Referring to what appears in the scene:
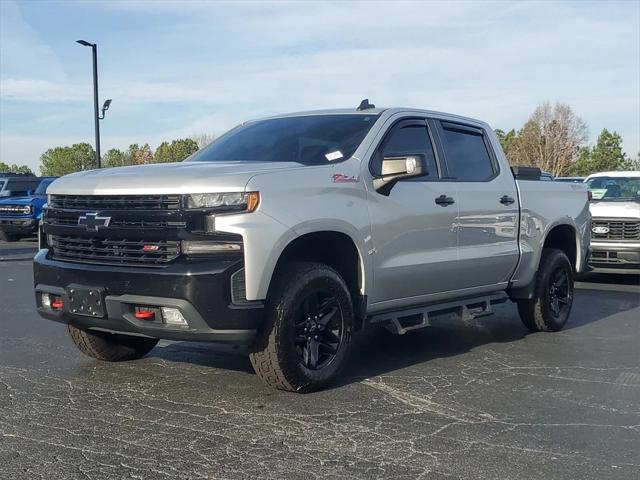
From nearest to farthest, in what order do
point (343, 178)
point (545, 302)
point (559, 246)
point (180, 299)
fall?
1. point (180, 299)
2. point (343, 178)
3. point (545, 302)
4. point (559, 246)

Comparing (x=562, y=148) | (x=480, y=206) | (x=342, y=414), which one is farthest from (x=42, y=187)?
(x=562, y=148)

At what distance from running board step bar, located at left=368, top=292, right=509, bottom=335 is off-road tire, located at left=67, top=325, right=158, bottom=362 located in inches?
70.6

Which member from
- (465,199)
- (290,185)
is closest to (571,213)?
(465,199)

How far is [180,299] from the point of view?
15.4 ft

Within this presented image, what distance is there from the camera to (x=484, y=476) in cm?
380

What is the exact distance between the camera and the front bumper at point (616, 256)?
11.8 metres

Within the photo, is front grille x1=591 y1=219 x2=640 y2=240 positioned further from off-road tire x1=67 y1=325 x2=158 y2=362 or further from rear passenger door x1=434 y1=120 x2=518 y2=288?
off-road tire x1=67 y1=325 x2=158 y2=362

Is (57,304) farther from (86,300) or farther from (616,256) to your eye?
(616,256)

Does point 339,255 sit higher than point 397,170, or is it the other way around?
point 397,170

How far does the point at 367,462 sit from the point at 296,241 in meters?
1.68

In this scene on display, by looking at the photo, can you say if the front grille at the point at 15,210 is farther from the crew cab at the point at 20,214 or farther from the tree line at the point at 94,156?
the tree line at the point at 94,156

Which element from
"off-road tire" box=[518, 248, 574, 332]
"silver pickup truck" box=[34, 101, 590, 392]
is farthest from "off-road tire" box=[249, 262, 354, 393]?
"off-road tire" box=[518, 248, 574, 332]

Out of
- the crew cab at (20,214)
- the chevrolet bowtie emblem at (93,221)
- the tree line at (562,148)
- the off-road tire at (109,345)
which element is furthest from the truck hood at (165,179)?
the tree line at (562,148)

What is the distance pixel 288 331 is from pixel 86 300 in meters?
1.28
